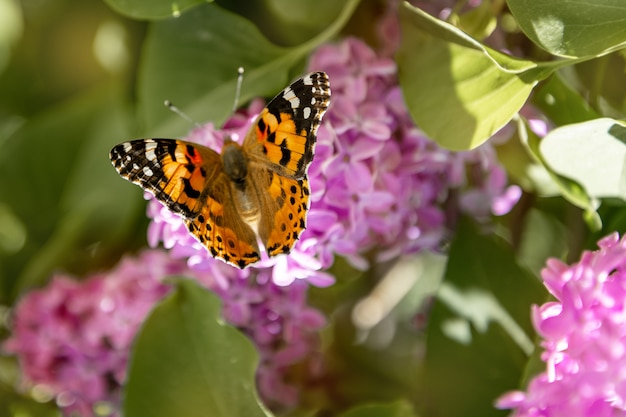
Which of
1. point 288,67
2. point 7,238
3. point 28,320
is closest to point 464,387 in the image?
point 288,67

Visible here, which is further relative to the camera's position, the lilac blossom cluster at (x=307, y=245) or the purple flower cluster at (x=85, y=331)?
the purple flower cluster at (x=85, y=331)

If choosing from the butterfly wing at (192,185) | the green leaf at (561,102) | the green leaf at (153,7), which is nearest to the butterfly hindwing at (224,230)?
the butterfly wing at (192,185)

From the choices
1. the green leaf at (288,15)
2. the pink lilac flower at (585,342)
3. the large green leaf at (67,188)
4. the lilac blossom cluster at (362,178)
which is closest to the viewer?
the pink lilac flower at (585,342)

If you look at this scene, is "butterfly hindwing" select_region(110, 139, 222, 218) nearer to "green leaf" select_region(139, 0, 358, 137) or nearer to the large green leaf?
"green leaf" select_region(139, 0, 358, 137)

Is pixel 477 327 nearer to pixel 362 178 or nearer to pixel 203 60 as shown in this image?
pixel 362 178

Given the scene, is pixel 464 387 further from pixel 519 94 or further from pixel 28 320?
pixel 28 320

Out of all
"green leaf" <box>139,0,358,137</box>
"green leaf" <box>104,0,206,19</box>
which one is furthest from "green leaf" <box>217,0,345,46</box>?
"green leaf" <box>104,0,206,19</box>

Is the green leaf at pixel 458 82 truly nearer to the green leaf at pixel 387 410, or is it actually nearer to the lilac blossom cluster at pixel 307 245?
the lilac blossom cluster at pixel 307 245

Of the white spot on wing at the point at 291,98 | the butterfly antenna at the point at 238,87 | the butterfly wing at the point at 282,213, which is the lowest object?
the butterfly wing at the point at 282,213
